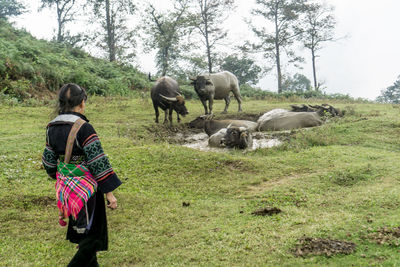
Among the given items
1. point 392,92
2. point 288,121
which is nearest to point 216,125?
point 288,121

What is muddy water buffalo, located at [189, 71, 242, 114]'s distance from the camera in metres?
13.9

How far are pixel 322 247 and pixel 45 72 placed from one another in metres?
17.0

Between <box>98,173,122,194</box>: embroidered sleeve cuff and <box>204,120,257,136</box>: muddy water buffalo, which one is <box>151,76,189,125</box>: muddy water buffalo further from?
<box>98,173,122,194</box>: embroidered sleeve cuff

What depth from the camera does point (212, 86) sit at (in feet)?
46.3

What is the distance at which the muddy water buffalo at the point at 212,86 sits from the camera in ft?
45.5

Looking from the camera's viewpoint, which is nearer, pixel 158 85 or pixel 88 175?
pixel 88 175

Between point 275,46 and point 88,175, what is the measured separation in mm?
27194

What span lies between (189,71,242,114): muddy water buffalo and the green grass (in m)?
4.88

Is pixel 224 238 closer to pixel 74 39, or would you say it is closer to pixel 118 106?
pixel 118 106

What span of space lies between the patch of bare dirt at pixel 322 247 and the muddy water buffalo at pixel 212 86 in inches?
422

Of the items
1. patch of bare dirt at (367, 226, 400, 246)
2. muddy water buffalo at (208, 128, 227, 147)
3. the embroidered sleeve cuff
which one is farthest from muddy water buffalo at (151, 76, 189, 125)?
patch of bare dirt at (367, 226, 400, 246)

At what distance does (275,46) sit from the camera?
28.4 meters

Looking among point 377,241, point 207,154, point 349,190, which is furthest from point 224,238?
point 207,154

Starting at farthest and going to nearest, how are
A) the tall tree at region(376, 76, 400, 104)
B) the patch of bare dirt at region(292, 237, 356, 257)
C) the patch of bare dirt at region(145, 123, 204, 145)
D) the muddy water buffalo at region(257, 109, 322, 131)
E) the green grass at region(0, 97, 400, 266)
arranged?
the tall tree at region(376, 76, 400, 104) → the muddy water buffalo at region(257, 109, 322, 131) → the patch of bare dirt at region(145, 123, 204, 145) → the green grass at region(0, 97, 400, 266) → the patch of bare dirt at region(292, 237, 356, 257)
